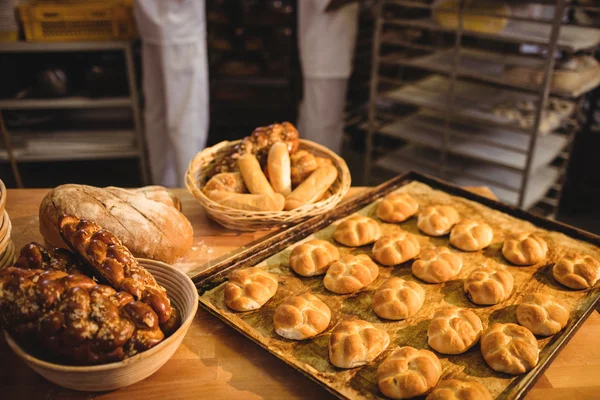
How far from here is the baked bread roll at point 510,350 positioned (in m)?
1.26

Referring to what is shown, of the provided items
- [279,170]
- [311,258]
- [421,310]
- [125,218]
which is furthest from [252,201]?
[421,310]

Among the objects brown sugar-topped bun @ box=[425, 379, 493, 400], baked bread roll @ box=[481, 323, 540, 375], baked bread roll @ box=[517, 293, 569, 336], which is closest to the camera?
brown sugar-topped bun @ box=[425, 379, 493, 400]

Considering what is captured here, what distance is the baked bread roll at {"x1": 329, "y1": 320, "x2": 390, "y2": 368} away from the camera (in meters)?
1.27

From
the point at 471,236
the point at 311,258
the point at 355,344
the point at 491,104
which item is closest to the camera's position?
the point at 355,344

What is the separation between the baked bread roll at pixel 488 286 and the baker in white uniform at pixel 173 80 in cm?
260

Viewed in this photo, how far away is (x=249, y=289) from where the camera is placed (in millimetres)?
1451

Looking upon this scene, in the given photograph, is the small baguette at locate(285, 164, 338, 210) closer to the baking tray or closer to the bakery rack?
the baking tray

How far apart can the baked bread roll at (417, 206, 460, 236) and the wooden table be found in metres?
0.52

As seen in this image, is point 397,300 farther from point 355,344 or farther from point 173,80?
point 173,80

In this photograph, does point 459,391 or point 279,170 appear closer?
point 459,391

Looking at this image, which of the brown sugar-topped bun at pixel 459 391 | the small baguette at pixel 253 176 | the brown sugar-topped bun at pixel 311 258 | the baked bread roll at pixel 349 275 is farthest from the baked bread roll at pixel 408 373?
the small baguette at pixel 253 176

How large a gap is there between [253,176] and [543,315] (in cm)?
102

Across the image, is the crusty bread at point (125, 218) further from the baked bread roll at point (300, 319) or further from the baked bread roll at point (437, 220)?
the baked bread roll at point (437, 220)

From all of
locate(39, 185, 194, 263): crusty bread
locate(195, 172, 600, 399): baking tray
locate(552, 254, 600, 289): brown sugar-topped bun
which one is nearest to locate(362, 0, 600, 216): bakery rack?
locate(195, 172, 600, 399): baking tray
